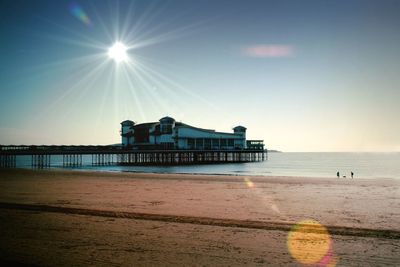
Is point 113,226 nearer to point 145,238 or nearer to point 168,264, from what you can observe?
point 145,238

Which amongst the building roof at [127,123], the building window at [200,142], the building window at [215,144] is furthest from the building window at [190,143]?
the building roof at [127,123]

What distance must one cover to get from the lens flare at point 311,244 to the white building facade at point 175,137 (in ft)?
221

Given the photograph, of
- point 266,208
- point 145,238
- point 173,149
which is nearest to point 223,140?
point 173,149

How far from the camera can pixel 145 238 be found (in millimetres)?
6977

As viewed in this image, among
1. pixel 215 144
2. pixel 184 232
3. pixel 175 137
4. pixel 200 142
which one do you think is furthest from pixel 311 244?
pixel 215 144

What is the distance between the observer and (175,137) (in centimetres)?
7581

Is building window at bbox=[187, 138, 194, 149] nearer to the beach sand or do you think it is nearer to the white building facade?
the white building facade

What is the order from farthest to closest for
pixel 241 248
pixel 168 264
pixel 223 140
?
pixel 223 140 < pixel 241 248 < pixel 168 264

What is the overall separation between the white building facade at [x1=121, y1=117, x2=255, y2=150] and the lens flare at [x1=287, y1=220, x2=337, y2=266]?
67.3m

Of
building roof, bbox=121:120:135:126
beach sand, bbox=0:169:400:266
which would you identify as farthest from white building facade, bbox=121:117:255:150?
beach sand, bbox=0:169:400:266

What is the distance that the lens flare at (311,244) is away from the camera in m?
5.57

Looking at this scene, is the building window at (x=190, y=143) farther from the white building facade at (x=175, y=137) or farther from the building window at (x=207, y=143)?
the building window at (x=207, y=143)

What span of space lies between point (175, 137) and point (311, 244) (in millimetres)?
69683

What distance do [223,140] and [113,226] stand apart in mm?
74846
